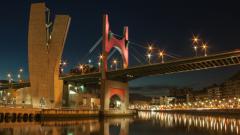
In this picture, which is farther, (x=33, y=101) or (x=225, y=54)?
(x=33, y=101)

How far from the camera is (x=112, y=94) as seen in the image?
5356 cm

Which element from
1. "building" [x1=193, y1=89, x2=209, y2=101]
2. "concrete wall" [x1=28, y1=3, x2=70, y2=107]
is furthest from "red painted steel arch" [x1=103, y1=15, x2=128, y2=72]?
"building" [x1=193, y1=89, x2=209, y2=101]

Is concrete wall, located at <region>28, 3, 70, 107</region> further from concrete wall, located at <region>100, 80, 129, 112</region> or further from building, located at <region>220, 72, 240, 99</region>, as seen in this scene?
building, located at <region>220, 72, 240, 99</region>

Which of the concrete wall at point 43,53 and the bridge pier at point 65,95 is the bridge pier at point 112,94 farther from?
the bridge pier at point 65,95

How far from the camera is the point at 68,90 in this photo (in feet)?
220

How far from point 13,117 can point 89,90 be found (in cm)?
4061

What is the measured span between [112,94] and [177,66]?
11316 millimetres

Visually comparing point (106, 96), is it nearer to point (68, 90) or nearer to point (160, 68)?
point (160, 68)

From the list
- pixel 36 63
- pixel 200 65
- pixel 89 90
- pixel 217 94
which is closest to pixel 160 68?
pixel 200 65

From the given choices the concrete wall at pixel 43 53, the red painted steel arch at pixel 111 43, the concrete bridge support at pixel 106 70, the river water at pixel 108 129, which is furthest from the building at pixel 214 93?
the river water at pixel 108 129

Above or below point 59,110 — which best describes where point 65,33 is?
above

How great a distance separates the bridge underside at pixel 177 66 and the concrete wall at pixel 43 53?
17.6 feet

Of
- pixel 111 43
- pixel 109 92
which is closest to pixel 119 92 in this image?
pixel 109 92

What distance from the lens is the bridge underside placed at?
43062 millimetres
